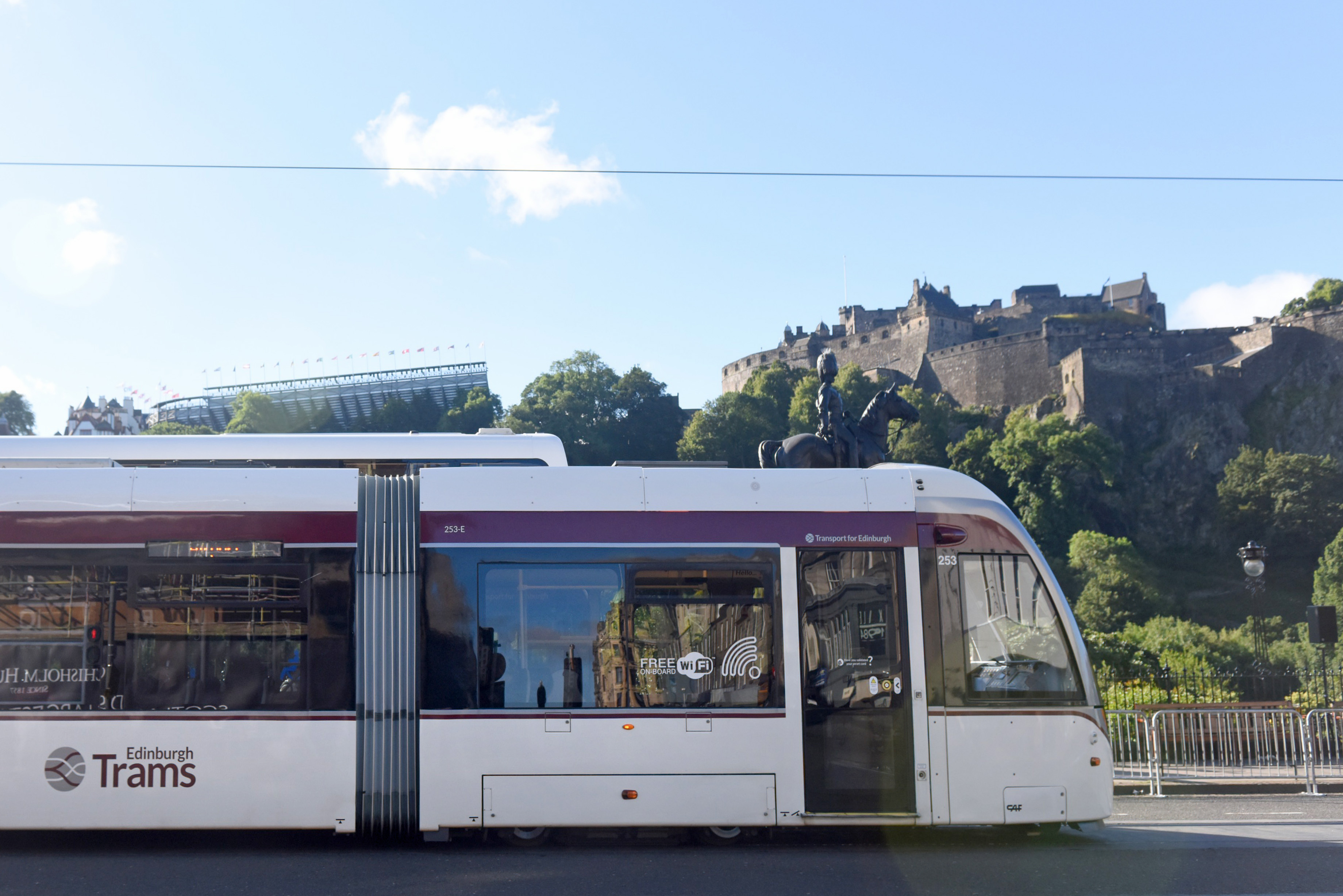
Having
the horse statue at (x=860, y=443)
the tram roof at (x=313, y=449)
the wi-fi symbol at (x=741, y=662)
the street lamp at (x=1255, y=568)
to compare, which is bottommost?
the wi-fi symbol at (x=741, y=662)

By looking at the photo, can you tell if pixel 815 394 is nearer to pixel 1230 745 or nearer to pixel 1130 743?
pixel 1130 743

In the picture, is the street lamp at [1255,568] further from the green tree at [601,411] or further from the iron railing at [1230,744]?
the green tree at [601,411]

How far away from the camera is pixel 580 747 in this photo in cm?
862

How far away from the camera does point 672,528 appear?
9008mm

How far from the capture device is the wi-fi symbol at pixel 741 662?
880 cm

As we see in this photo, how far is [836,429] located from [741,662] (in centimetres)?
617

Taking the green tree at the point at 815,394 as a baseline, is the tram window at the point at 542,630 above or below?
below

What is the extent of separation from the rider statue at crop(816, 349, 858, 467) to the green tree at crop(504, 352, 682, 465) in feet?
258

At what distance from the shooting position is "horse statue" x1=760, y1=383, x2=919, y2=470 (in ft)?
46.4

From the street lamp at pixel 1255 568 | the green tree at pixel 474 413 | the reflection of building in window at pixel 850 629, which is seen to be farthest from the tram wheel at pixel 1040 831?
the green tree at pixel 474 413

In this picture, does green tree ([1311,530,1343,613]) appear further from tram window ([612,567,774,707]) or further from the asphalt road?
tram window ([612,567,774,707])

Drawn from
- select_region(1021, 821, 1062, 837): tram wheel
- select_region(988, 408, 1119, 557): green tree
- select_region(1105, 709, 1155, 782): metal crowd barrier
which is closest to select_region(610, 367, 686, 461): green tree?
select_region(988, 408, 1119, 557): green tree

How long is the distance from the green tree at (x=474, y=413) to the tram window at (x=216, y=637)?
9636cm

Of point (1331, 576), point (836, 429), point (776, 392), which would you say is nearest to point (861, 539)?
point (836, 429)
